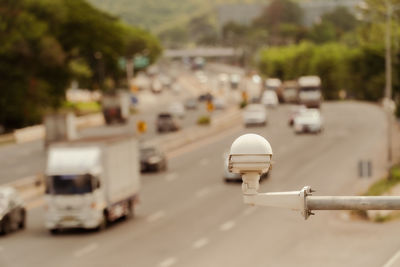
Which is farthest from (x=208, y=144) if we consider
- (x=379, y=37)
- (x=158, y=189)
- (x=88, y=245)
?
(x=88, y=245)

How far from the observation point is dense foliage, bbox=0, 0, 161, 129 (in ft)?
336

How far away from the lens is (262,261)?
27.5m

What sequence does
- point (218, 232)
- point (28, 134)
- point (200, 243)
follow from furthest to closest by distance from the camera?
point (28, 134), point (218, 232), point (200, 243)

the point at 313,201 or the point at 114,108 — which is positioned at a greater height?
→ the point at 313,201

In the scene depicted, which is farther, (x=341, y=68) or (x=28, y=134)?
(x=341, y=68)

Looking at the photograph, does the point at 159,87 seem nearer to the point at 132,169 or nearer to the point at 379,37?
the point at 379,37

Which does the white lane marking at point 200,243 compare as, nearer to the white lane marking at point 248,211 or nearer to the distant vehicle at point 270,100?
the white lane marking at point 248,211

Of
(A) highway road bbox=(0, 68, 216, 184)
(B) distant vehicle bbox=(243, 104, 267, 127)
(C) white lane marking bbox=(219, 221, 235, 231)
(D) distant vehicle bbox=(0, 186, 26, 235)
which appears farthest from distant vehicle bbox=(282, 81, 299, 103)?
(D) distant vehicle bbox=(0, 186, 26, 235)

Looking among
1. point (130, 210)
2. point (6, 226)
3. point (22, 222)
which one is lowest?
point (130, 210)

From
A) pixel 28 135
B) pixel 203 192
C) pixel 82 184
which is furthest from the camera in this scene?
pixel 28 135

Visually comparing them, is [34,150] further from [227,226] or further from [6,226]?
[227,226]

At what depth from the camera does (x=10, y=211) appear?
34938 mm

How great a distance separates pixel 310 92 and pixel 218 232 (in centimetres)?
6716

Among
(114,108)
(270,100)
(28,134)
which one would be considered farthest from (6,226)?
(270,100)
